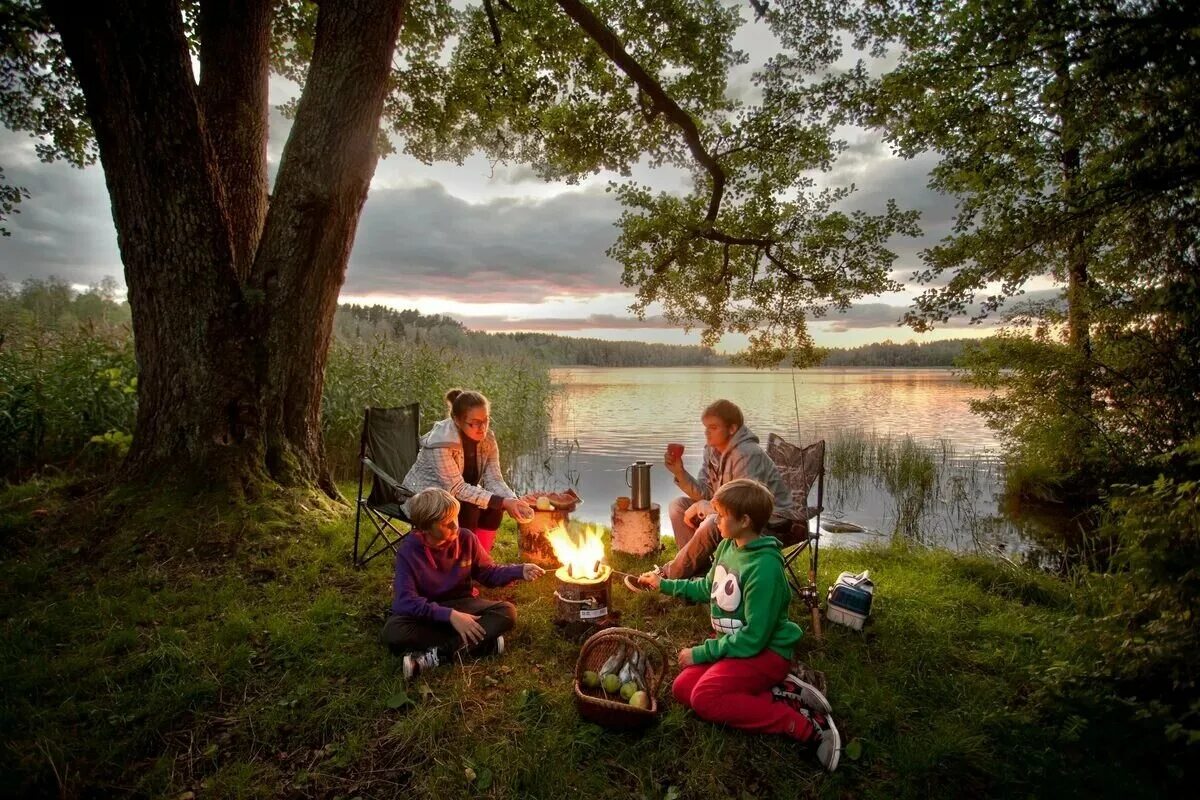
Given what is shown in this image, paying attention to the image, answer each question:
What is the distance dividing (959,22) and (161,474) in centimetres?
780

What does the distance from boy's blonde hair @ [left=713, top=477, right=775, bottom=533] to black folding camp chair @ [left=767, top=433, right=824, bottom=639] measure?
1224 mm

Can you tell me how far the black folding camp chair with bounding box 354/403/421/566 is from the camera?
4.01m

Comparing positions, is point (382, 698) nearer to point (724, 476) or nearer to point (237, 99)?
point (724, 476)

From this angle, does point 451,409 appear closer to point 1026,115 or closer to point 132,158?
point 132,158

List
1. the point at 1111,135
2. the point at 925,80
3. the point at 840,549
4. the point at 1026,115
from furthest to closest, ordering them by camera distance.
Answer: the point at 1026,115, the point at 925,80, the point at 840,549, the point at 1111,135

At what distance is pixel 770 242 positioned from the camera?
706 centimetres

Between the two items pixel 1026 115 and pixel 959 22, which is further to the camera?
pixel 1026 115

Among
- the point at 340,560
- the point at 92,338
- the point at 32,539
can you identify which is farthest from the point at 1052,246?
the point at 92,338

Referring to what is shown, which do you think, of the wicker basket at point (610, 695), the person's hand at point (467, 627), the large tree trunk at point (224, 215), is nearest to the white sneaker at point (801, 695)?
the wicker basket at point (610, 695)

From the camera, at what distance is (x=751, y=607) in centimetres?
234

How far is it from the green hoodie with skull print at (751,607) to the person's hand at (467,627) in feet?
3.82

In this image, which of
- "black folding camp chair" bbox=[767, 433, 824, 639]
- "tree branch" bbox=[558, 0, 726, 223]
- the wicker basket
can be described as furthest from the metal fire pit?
"tree branch" bbox=[558, 0, 726, 223]

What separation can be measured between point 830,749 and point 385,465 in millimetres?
3705

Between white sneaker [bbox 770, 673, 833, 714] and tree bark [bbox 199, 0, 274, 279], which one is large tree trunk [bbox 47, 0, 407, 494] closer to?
tree bark [bbox 199, 0, 274, 279]
